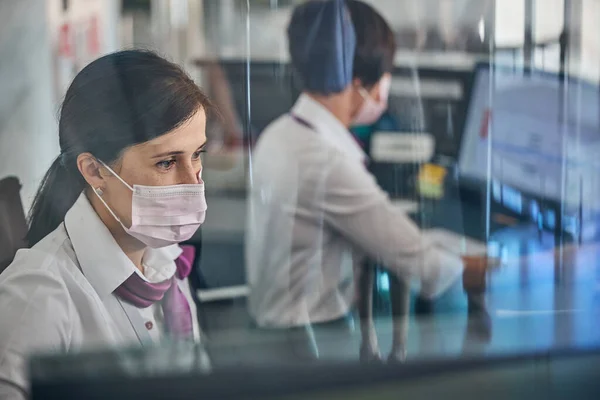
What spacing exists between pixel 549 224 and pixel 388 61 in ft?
1.81

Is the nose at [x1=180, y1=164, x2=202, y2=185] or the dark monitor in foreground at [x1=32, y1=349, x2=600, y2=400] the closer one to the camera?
the dark monitor in foreground at [x1=32, y1=349, x2=600, y2=400]

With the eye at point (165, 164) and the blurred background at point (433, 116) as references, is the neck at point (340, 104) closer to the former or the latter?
the blurred background at point (433, 116)

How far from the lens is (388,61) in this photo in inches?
58.0

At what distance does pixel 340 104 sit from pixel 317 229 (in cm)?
24

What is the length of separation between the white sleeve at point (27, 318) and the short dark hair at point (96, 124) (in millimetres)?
62

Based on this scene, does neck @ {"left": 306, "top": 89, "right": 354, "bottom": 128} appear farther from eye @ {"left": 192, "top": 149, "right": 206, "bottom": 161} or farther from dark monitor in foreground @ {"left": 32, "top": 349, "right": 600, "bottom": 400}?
dark monitor in foreground @ {"left": 32, "top": 349, "right": 600, "bottom": 400}

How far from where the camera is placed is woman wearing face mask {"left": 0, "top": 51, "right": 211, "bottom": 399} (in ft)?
3.55

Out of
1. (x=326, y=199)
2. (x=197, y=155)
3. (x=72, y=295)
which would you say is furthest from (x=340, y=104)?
(x=72, y=295)

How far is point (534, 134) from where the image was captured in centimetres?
167

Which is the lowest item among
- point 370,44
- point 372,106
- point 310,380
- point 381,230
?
point 381,230

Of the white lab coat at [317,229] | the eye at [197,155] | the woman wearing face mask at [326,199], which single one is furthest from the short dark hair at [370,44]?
the eye at [197,155]

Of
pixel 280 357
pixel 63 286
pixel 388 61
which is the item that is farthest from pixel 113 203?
pixel 388 61

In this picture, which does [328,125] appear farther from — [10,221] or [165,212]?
[10,221]

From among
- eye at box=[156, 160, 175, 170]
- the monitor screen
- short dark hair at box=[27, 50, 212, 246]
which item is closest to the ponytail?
short dark hair at box=[27, 50, 212, 246]
